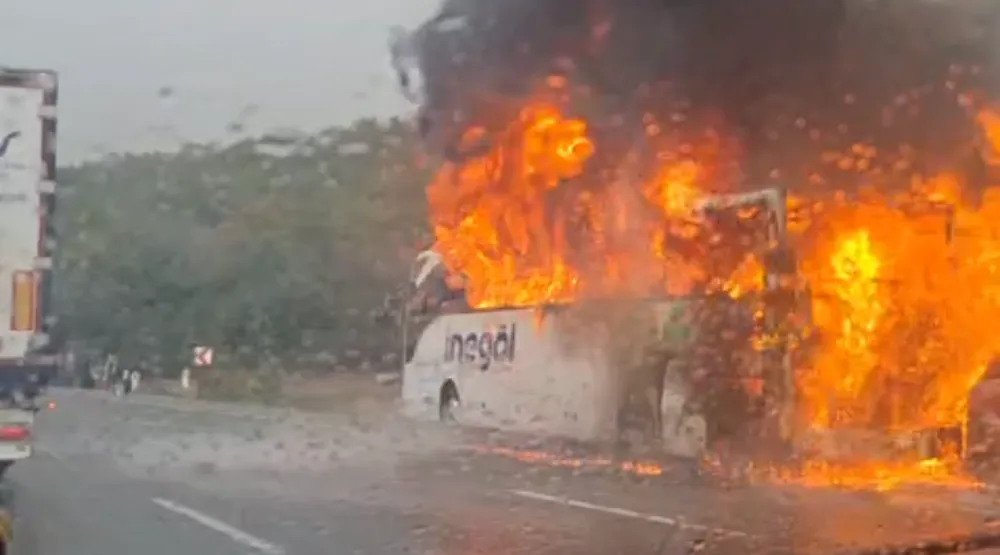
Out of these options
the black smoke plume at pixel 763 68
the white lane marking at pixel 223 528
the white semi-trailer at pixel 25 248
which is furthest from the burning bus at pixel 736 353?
the white semi-trailer at pixel 25 248

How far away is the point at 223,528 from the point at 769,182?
5349mm

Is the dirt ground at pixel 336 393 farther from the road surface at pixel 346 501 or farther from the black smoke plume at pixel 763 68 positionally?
the black smoke plume at pixel 763 68

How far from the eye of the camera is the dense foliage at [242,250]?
623 cm

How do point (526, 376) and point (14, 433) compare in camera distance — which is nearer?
point (14, 433)

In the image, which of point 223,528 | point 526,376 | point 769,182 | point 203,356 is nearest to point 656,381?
point 526,376

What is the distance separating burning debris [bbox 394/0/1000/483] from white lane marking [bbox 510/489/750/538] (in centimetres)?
173

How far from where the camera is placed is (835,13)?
11156mm

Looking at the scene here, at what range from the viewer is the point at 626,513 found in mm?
7547

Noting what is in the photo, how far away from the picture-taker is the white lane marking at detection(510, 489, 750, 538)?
24.1 feet

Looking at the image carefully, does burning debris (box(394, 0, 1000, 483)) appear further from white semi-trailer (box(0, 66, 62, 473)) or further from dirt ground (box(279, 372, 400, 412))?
white semi-trailer (box(0, 66, 62, 473))

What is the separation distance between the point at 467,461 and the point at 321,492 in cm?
156

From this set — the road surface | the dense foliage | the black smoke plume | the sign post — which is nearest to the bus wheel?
the road surface

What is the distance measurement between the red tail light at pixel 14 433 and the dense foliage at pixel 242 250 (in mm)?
458

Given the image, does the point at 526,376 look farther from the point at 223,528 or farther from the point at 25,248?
→ the point at 25,248
